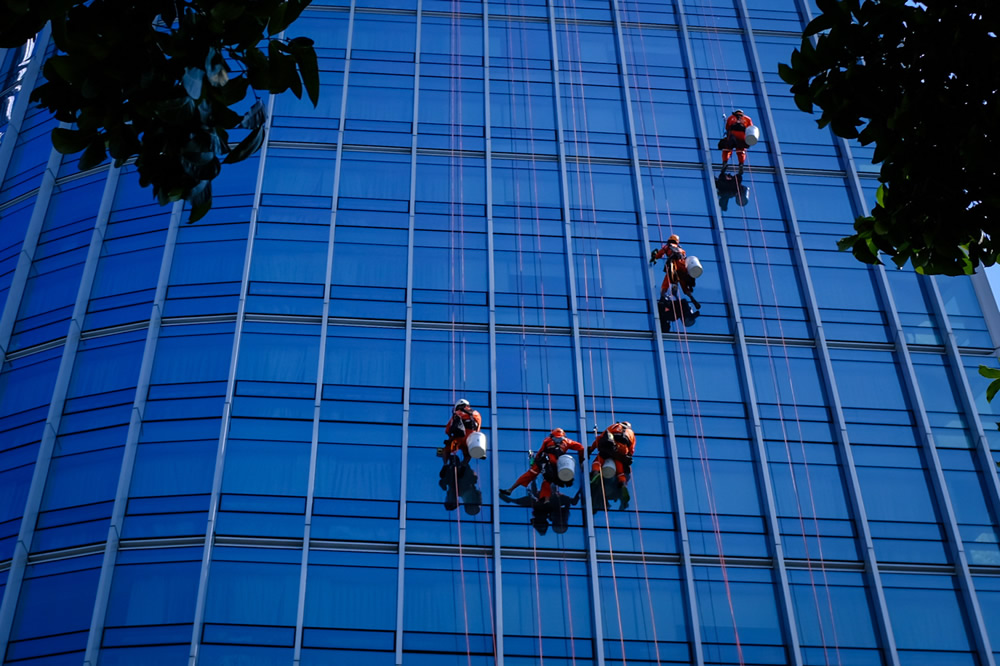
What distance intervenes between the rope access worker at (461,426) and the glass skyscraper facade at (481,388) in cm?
69

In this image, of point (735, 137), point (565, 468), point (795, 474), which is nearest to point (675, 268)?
point (735, 137)

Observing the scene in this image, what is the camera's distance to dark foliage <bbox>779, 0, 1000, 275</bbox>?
6758mm

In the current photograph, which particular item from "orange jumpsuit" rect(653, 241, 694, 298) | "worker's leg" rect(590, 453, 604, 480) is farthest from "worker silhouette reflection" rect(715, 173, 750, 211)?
"worker's leg" rect(590, 453, 604, 480)

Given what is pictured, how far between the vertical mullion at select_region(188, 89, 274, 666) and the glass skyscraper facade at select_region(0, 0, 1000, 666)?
58mm

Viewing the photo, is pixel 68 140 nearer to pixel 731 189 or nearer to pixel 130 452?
pixel 130 452

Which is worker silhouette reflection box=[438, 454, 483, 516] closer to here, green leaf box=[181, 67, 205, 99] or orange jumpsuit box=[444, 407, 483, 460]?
orange jumpsuit box=[444, 407, 483, 460]

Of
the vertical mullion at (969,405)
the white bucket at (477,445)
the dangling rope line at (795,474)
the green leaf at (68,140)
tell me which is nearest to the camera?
the green leaf at (68,140)

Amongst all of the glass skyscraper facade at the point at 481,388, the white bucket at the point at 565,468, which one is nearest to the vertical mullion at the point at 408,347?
the glass skyscraper facade at the point at 481,388

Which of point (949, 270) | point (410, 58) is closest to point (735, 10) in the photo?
point (410, 58)

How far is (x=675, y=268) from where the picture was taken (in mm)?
20531

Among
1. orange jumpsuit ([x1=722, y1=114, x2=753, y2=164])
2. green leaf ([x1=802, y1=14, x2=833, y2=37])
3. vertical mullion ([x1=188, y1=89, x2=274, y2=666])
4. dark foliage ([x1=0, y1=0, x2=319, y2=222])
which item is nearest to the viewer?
dark foliage ([x1=0, y1=0, x2=319, y2=222])

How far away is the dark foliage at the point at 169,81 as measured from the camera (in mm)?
5469

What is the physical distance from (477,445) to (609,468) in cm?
217

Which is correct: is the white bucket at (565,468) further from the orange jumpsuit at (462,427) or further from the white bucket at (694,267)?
the white bucket at (694,267)
